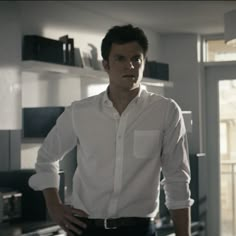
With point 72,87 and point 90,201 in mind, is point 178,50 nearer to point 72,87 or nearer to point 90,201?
point 72,87

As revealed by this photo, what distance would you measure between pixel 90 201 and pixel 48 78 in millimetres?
2711

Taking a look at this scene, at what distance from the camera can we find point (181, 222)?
67.7 inches

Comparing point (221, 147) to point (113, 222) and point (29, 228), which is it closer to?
point (29, 228)

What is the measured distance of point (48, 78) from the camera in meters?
4.42

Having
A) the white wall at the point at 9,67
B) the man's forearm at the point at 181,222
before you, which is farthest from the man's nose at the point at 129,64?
the white wall at the point at 9,67

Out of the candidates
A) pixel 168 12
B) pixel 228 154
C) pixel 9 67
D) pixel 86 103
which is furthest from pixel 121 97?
pixel 228 154

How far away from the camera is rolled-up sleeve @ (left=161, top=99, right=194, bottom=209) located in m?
1.73

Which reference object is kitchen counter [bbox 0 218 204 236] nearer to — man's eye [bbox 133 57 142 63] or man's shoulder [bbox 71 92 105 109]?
man's shoulder [bbox 71 92 105 109]

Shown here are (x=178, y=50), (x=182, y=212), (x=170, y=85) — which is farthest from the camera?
(x=178, y=50)

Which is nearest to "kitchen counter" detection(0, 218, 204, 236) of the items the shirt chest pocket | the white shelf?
the white shelf

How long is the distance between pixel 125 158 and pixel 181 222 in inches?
10.1

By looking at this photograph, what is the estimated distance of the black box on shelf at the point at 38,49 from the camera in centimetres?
402

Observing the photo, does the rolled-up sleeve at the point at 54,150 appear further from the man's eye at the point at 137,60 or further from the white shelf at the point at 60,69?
the white shelf at the point at 60,69

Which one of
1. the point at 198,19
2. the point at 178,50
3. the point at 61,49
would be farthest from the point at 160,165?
the point at 178,50
